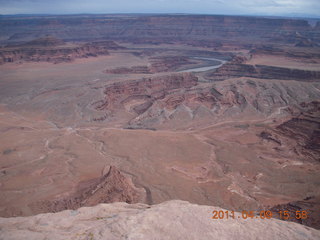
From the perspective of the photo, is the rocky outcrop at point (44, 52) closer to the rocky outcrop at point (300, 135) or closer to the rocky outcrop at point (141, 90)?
the rocky outcrop at point (141, 90)

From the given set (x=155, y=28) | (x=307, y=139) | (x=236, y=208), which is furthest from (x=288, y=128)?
(x=155, y=28)

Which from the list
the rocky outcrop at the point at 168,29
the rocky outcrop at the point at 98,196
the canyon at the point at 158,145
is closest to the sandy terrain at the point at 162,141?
the canyon at the point at 158,145

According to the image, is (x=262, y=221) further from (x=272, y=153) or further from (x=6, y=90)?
(x=6, y=90)

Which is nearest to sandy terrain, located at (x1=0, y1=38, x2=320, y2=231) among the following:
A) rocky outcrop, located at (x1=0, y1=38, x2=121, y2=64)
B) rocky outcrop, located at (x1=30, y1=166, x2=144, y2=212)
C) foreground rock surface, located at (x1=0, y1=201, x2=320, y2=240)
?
rocky outcrop, located at (x1=30, y1=166, x2=144, y2=212)
